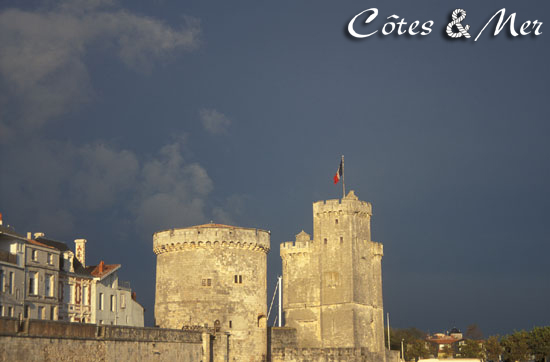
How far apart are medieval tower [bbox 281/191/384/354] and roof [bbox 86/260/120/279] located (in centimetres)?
2613

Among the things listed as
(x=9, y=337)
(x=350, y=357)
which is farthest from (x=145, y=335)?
(x=350, y=357)

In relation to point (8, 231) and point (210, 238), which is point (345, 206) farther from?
point (8, 231)

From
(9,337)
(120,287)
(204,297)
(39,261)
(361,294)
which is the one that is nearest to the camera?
(9,337)

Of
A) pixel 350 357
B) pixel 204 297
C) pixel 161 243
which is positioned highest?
pixel 161 243

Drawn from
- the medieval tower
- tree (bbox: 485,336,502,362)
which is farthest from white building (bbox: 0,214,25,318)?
tree (bbox: 485,336,502,362)

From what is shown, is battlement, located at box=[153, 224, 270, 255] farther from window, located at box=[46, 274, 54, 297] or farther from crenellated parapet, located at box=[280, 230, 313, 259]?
crenellated parapet, located at box=[280, 230, 313, 259]

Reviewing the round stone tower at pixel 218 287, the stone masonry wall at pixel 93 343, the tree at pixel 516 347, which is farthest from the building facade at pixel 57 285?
the tree at pixel 516 347

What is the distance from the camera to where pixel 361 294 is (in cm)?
7938

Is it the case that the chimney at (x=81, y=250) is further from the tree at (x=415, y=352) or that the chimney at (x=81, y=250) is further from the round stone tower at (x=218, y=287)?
the tree at (x=415, y=352)

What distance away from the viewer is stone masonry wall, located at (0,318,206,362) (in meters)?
37.5

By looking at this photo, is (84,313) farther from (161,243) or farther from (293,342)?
(293,342)

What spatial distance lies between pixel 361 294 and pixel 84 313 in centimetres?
3207

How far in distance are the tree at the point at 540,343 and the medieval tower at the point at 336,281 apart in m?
20.0

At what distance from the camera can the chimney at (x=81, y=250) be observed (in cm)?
6125
